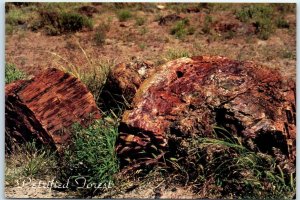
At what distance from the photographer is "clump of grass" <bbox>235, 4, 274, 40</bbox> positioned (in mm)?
4301

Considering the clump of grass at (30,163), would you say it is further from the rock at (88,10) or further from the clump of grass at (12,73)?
the rock at (88,10)

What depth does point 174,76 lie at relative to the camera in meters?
3.85

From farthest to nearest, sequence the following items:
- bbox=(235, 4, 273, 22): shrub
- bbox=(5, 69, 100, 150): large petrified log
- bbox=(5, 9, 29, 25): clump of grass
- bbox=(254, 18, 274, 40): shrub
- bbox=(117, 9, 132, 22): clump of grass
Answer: bbox=(117, 9, 132, 22): clump of grass < bbox=(254, 18, 274, 40): shrub < bbox=(235, 4, 273, 22): shrub < bbox=(5, 9, 29, 25): clump of grass < bbox=(5, 69, 100, 150): large petrified log

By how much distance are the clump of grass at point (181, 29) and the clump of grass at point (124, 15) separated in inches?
14.6

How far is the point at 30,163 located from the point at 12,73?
66cm

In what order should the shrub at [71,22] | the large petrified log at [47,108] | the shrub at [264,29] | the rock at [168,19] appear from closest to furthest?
the large petrified log at [47,108] → the shrub at [71,22] → the shrub at [264,29] → the rock at [168,19]

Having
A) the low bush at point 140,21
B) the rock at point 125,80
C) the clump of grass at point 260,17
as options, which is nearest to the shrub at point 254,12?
the clump of grass at point 260,17

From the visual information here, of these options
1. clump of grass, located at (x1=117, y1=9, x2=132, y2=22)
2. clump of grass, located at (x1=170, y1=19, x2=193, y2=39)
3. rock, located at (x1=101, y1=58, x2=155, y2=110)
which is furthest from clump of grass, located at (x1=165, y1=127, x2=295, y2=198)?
clump of grass, located at (x1=117, y1=9, x2=132, y2=22)

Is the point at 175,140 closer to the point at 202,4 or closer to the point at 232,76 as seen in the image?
the point at 232,76

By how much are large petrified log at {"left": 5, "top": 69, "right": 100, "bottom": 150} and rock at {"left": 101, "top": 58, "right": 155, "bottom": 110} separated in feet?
0.69

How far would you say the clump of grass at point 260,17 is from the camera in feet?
14.1

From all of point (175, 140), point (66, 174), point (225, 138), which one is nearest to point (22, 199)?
point (66, 174)

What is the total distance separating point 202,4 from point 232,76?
701mm

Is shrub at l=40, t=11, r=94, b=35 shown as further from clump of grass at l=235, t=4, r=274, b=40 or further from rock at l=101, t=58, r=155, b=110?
clump of grass at l=235, t=4, r=274, b=40
